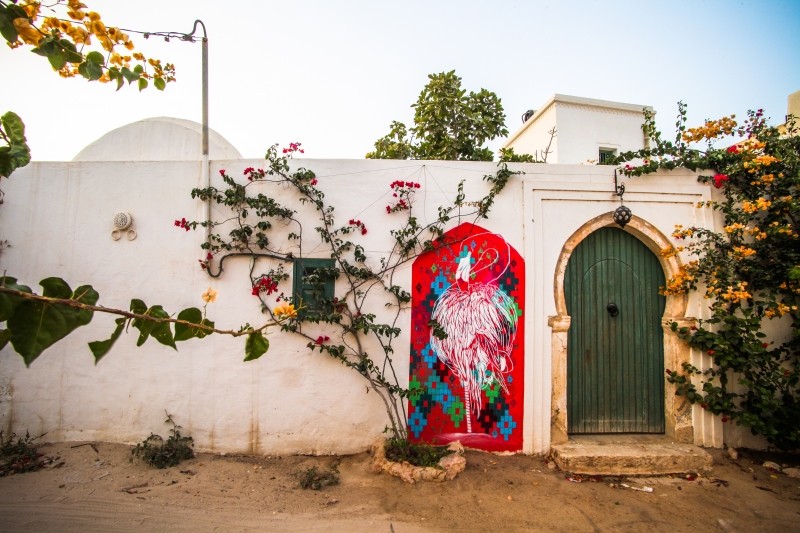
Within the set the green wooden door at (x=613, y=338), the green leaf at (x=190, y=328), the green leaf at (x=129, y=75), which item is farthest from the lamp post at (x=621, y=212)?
the green leaf at (x=129, y=75)

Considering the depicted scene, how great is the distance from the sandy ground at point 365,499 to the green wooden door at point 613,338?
777 mm

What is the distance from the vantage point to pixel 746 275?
4.46 metres

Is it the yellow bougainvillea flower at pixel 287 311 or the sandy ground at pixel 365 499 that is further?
the sandy ground at pixel 365 499

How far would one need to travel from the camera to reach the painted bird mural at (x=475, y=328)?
171 inches

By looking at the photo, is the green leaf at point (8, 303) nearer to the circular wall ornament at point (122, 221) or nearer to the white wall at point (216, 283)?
the white wall at point (216, 283)

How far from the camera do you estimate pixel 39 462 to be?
3953mm

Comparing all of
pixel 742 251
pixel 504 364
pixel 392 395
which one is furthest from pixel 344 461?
pixel 742 251

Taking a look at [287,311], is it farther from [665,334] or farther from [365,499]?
[665,334]

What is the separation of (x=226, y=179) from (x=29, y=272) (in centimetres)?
249

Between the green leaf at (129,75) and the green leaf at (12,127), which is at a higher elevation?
the green leaf at (129,75)

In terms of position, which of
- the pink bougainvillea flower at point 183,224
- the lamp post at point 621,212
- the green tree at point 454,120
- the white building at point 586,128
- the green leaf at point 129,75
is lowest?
the pink bougainvillea flower at point 183,224

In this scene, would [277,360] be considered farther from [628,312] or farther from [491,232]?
[628,312]

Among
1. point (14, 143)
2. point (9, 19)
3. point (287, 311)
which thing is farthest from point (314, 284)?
point (9, 19)

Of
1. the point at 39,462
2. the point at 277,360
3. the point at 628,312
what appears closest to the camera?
the point at 39,462
